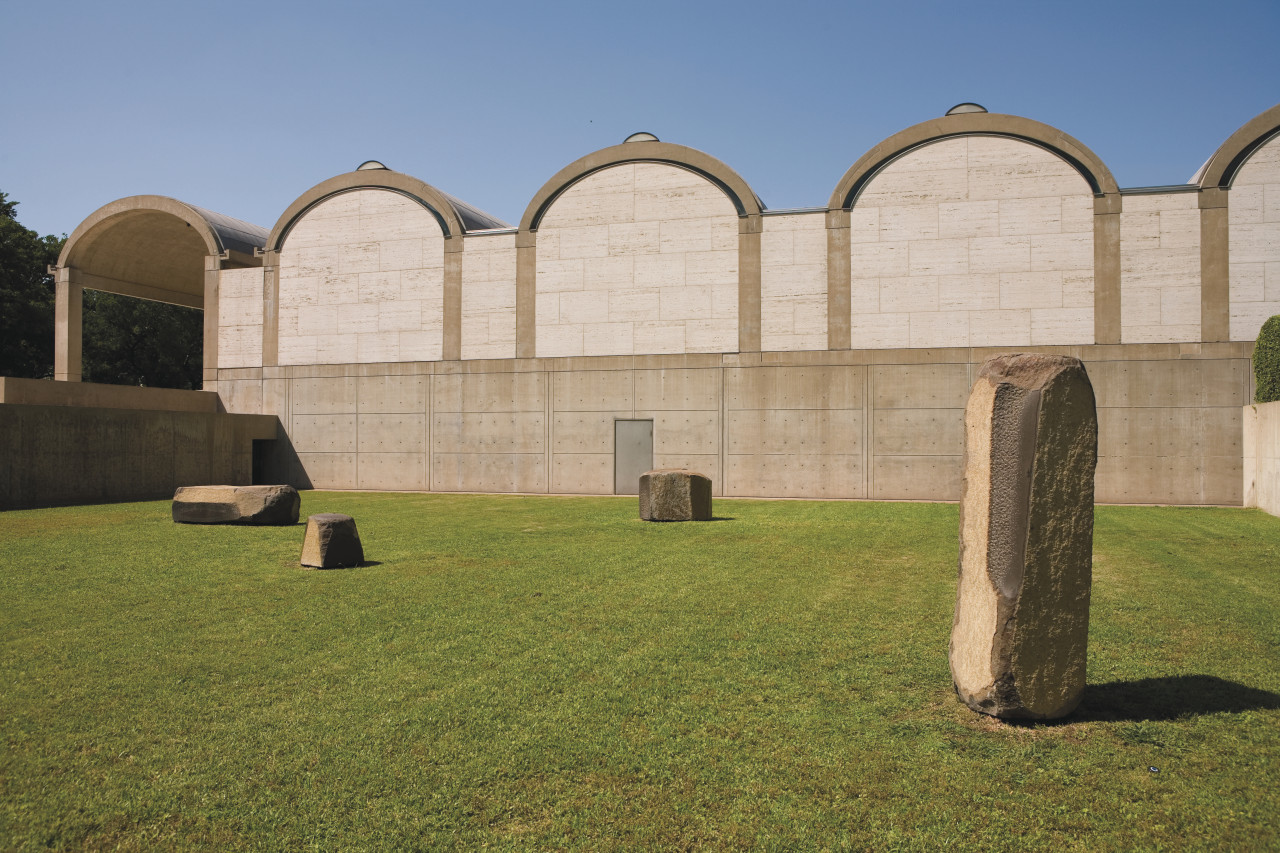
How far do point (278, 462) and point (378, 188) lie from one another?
8.85 metres

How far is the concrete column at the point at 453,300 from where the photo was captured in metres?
24.6

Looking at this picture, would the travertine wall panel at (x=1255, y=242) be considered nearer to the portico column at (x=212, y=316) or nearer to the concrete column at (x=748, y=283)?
the concrete column at (x=748, y=283)

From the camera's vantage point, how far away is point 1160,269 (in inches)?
805

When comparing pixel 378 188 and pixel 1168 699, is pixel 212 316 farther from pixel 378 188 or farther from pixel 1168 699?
pixel 1168 699

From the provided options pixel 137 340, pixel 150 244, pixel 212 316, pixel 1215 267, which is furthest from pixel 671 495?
pixel 137 340

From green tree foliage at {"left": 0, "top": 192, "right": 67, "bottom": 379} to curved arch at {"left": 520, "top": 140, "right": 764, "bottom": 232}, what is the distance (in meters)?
25.2

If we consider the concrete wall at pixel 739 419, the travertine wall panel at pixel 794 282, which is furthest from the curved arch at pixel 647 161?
the concrete wall at pixel 739 419

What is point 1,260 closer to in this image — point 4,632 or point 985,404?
point 4,632

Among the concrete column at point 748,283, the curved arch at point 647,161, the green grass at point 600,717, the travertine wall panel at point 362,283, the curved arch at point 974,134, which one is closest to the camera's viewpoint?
the green grass at point 600,717

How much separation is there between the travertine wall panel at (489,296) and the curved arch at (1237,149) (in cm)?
1767

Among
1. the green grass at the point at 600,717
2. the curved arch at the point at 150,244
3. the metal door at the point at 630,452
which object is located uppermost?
the curved arch at the point at 150,244

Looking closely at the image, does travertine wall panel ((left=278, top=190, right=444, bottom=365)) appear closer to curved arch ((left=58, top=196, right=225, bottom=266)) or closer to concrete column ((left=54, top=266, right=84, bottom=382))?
curved arch ((left=58, top=196, right=225, bottom=266))

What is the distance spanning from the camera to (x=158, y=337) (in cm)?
4678

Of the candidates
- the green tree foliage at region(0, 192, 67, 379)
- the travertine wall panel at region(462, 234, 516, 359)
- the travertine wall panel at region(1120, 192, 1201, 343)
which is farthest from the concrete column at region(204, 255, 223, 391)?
the travertine wall panel at region(1120, 192, 1201, 343)
